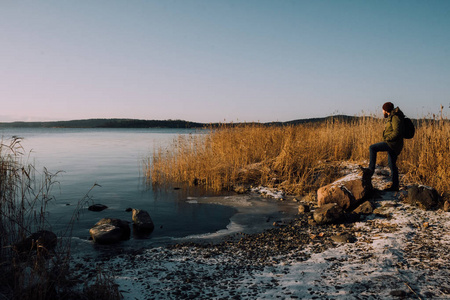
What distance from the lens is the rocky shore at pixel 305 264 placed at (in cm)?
359

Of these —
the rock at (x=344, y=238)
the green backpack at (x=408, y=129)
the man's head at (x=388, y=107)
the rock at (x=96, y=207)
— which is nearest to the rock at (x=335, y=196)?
the rock at (x=344, y=238)

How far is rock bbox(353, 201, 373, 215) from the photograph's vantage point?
6664 mm

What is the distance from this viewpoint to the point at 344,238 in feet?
17.4

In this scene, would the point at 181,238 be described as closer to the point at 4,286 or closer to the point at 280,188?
the point at 4,286

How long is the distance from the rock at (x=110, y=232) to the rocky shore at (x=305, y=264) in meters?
0.52

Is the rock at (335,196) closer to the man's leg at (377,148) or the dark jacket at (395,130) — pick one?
the man's leg at (377,148)

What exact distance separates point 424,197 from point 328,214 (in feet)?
7.09

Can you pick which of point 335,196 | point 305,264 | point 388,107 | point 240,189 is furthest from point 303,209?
point 388,107

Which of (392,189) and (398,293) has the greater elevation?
(392,189)

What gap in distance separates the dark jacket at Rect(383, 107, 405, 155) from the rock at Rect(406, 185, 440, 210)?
1159mm

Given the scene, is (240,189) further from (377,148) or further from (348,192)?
(377,148)

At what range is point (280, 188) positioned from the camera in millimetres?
10070

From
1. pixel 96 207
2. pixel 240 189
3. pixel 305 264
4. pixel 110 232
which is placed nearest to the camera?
pixel 305 264

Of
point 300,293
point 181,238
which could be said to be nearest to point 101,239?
point 181,238
